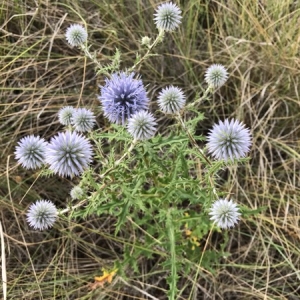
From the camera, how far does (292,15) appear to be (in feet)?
9.23

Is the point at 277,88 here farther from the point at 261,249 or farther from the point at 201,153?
the point at 201,153

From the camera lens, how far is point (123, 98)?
1677 millimetres

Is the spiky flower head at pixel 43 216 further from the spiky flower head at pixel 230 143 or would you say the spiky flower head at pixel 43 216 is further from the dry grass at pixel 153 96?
the spiky flower head at pixel 230 143

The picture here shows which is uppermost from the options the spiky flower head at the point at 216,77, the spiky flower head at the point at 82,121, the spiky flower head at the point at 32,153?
the spiky flower head at the point at 216,77

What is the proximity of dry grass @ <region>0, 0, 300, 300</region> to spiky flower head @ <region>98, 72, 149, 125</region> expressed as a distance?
67 centimetres

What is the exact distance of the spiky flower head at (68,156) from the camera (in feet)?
5.02

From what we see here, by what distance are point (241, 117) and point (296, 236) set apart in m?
0.71

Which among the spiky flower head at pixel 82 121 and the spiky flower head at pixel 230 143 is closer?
the spiky flower head at pixel 230 143

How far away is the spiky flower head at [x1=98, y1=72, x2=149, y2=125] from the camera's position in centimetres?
168

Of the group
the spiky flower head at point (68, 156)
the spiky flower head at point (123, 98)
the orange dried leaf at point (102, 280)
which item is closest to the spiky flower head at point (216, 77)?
the spiky flower head at point (123, 98)

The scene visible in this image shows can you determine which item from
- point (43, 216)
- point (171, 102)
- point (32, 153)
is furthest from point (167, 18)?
point (43, 216)

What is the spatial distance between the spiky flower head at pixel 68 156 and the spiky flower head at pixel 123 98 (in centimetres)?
20

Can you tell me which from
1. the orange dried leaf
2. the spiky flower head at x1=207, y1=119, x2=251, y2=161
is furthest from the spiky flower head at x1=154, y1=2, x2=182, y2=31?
the orange dried leaf

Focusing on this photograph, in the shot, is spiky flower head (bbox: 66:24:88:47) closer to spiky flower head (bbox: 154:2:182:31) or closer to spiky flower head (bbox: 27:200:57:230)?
spiky flower head (bbox: 154:2:182:31)
